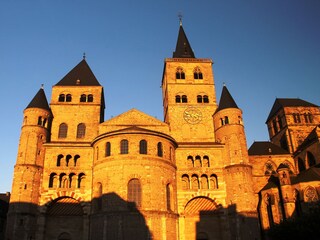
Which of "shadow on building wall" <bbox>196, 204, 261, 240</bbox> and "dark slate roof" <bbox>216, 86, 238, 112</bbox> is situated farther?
"dark slate roof" <bbox>216, 86, 238, 112</bbox>

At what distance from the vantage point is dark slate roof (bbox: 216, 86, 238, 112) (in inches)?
1624

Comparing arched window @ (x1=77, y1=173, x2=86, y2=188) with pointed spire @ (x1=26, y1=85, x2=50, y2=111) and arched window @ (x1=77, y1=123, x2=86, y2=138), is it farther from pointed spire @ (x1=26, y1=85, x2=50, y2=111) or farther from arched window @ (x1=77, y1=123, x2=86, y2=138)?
pointed spire @ (x1=26, y1=85, x2=50, y2=111)

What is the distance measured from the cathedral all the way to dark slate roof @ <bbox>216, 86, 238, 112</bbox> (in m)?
0.16

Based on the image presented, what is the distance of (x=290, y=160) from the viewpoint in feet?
161

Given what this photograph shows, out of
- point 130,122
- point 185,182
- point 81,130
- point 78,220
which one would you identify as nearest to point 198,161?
point 185,182

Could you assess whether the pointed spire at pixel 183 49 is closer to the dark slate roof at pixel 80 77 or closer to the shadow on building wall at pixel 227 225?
the dark slate roof at pixel 80 77

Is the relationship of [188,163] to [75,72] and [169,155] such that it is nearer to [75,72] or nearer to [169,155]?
[169,155]

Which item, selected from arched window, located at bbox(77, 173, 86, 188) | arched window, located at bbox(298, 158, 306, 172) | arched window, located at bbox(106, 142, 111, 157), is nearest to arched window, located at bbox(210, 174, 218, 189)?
arched window, located at bbox(106, 142, 111, 157)

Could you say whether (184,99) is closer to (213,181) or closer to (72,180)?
(213,181)

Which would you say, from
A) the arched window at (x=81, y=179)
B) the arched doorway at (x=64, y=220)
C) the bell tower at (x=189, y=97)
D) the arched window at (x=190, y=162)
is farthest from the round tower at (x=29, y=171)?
the arched window at (x=190, y=162)

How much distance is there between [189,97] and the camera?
151 feet

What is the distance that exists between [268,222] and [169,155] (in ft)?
53.5

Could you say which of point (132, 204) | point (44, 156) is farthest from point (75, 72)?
point (132, 204)

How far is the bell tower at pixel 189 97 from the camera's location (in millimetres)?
43031
